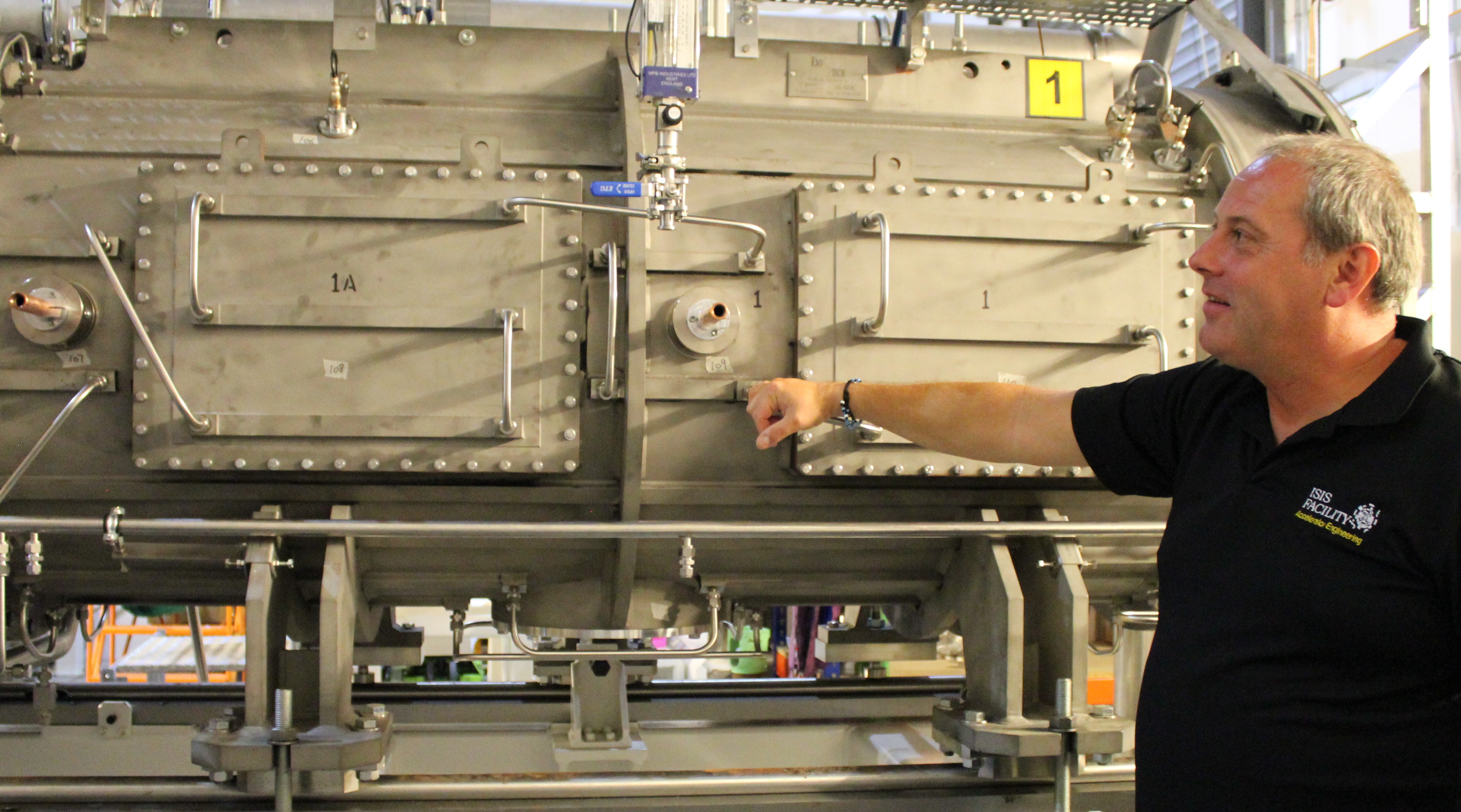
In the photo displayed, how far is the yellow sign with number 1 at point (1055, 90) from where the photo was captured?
114 inches

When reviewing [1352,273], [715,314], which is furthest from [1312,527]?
[715,314]

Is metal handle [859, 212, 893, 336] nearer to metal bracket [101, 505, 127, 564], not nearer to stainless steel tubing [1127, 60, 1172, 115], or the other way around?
stainless steel tubing [1127, 60, 1172, 115]

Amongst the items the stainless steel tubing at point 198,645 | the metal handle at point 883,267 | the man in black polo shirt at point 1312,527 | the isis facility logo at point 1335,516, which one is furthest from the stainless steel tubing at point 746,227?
the stainless steel tubing at point 198,645

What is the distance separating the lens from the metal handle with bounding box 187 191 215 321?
7.54 feet

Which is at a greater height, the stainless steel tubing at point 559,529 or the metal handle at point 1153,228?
the metal handle at point 1153,228

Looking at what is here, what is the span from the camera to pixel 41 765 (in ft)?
9.27

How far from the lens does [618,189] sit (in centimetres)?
224

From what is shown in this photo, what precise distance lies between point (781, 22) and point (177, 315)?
106 inches

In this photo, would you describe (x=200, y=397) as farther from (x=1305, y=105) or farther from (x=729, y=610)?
(x=1305, y=105)

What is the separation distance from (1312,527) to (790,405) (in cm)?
99

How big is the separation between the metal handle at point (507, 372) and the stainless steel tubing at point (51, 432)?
0.89 metres

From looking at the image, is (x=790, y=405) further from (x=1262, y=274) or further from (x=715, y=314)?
(x=1262, y=274)

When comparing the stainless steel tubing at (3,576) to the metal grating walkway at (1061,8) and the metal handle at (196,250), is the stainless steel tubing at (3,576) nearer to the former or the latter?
the metal handle at (196,250)

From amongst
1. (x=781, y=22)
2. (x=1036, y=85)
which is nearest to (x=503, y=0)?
(x=781, y=22)
